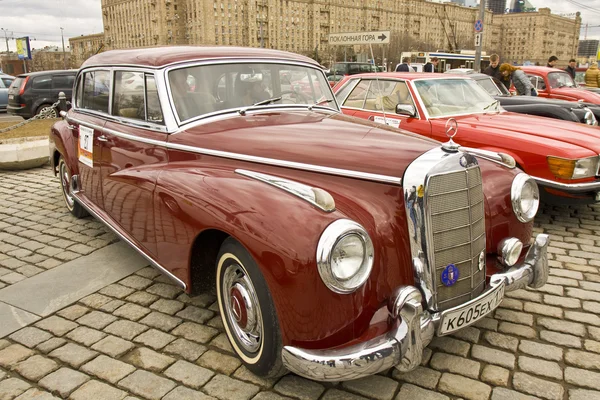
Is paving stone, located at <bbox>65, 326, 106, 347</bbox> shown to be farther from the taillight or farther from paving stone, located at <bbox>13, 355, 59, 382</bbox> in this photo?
the taillight

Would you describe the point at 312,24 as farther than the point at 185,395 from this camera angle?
Yes

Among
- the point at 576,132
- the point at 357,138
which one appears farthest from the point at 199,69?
the point at 576,132

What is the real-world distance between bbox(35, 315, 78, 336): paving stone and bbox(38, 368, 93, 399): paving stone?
1.60ft

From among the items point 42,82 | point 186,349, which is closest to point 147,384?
point 186,349

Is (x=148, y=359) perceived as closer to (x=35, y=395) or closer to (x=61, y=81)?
(x=35, y=395)

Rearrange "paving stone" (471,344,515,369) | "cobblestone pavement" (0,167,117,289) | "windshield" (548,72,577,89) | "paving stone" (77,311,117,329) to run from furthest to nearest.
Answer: "windshield" (548,72,577,89)
"cobblestone pavement" (0,167,117,289)
"paving stone" (77,311,117,329)
"paving stone" (471,344,515,369)

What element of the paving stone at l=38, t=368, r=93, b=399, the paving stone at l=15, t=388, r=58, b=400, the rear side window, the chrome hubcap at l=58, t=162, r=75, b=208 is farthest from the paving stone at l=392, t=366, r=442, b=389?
the rear side window

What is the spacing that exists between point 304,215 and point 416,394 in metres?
1.18

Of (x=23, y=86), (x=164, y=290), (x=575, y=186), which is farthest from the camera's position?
(x=23, y=86)

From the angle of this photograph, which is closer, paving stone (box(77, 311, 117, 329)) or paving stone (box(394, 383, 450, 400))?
paving stone (box(394, 383, 450, 400))

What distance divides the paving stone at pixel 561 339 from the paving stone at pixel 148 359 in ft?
7.92

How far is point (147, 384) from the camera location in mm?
2625

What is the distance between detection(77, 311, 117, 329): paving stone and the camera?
10.7 ft

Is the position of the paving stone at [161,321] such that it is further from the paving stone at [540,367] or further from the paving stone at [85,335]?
the paving stone at [540,367]
